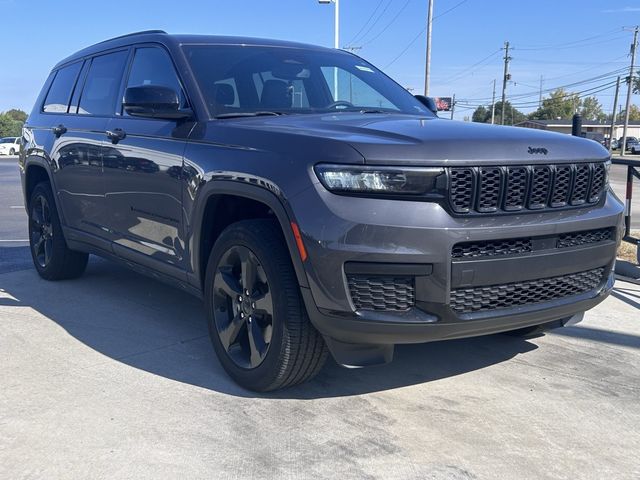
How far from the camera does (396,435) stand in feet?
10.0

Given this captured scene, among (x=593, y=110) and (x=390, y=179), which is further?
(x=593, y=110)

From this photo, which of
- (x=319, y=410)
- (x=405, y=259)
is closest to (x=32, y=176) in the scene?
(x=319, y=410)

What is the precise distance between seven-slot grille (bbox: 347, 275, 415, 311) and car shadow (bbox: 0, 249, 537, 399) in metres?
0.84

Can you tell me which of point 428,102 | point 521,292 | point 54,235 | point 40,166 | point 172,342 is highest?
point 428,102

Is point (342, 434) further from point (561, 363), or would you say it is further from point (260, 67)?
point (260, 67)

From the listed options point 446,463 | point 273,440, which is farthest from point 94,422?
point 446,463

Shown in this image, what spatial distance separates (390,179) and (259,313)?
3.42 ft

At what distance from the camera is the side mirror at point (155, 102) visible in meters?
3.77

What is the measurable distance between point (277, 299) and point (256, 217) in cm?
63

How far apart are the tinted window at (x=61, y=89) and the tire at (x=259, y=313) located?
3027 millimetres

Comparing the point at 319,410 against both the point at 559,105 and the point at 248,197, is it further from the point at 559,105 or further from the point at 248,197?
the point at 559,105

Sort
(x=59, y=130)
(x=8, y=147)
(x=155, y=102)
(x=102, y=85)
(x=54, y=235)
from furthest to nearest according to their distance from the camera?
(x=8, y=147)
(x=54, y=235)
(x=59, y=130)
(x=102, y=85)
(x=155, y=102)

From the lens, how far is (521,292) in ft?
10.2

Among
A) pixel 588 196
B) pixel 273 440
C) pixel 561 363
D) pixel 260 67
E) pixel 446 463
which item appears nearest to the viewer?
pixel 446 463
